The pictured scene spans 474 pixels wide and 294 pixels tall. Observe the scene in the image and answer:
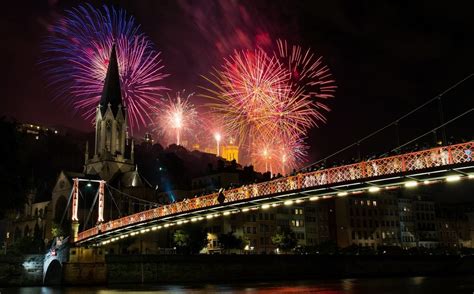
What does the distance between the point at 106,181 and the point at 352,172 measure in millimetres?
98307

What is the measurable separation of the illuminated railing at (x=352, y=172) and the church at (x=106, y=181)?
7161 centimetres

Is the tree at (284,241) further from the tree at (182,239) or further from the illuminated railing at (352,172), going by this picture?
the illuminated railing at (352,172)

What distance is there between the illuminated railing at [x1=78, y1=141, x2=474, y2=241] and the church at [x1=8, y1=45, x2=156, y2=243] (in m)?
71.6

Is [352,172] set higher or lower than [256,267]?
higher

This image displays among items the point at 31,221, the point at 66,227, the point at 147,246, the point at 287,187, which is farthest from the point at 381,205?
the point at 287,187

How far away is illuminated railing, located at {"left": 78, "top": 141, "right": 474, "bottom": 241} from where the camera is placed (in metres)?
32.8

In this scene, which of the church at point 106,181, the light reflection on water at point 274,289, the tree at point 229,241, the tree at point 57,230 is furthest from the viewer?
the church at point 106,181

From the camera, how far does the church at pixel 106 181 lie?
12212 cm

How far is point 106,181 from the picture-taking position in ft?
422

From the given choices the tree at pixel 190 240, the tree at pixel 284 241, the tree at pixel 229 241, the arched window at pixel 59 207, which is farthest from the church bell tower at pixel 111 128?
the tree at pixel 284 241

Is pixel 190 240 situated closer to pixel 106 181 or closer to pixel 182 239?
pixel 182 239

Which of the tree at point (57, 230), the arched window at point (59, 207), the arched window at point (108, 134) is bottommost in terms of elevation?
the tree at point (57, 230)

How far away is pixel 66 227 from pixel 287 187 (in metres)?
79.6

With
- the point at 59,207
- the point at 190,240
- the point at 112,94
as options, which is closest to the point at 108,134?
the point at 112,94
